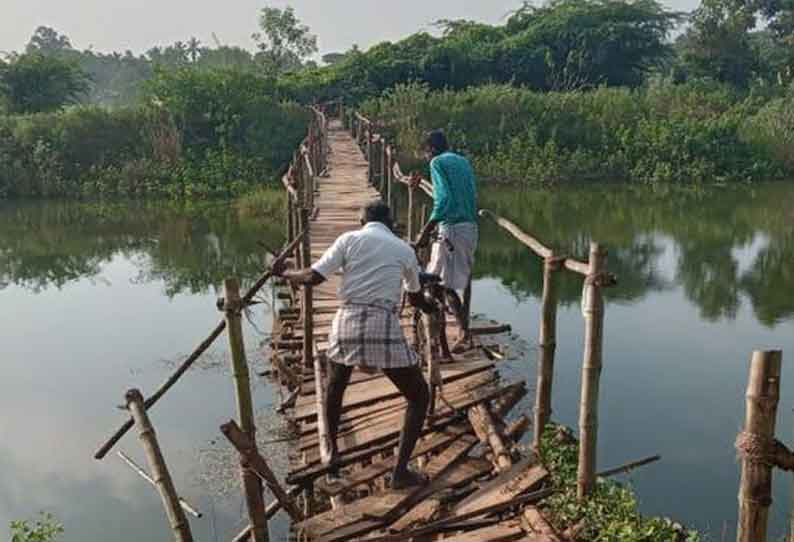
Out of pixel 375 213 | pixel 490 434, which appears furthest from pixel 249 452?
pixel 490 434

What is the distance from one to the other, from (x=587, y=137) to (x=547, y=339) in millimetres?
21346

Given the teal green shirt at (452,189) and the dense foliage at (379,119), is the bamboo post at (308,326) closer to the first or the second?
the teal green shirt at (452,189)

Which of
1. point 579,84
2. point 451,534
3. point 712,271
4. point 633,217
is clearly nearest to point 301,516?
point 451,534

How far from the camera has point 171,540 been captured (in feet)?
21.0

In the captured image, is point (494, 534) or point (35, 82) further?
point (35, 82)

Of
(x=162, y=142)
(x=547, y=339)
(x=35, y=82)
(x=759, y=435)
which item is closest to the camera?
(x=759, y=435)

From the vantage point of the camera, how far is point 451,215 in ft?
20.4

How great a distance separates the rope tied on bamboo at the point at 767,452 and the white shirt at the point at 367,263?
1918 mm

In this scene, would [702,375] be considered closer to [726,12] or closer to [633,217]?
[633,217]

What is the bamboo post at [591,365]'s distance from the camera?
14.1 ft

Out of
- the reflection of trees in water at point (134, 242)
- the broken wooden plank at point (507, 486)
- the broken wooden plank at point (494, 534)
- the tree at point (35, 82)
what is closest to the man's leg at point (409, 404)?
the broken wooden plank at point (507, 486)

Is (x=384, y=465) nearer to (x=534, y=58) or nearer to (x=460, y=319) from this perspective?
(x=460, y=319)

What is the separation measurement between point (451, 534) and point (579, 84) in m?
29.6

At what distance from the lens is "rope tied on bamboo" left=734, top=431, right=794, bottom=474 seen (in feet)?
10.3
